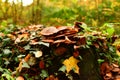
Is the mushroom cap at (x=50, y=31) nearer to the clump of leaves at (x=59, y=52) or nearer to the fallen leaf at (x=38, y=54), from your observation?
the clump of leaves at (x=59, y=52)

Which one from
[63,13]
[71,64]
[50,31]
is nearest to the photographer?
[71,64]

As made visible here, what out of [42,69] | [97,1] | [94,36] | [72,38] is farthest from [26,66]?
[97,1]

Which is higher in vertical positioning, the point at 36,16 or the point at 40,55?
the point at 40,55


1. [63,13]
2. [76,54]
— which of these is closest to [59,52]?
[76,54]

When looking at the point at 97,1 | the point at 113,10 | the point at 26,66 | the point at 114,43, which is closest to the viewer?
the point at 26,66

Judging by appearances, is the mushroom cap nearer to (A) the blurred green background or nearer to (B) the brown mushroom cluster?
(B) the brown mushroom cluster

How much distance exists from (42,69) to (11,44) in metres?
0.69

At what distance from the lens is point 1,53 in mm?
3793

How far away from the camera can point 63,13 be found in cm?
785

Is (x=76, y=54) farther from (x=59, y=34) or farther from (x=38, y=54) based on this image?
(x=38, y=54)

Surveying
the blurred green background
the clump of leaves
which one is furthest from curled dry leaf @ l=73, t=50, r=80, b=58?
the blurred green background

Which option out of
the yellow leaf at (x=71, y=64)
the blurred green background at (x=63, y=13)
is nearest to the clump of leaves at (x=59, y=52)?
the yellow leaf at (x=71, y=64)

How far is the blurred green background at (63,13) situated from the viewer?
24.2 feet

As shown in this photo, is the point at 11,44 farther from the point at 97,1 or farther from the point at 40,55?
the point at 97,1
